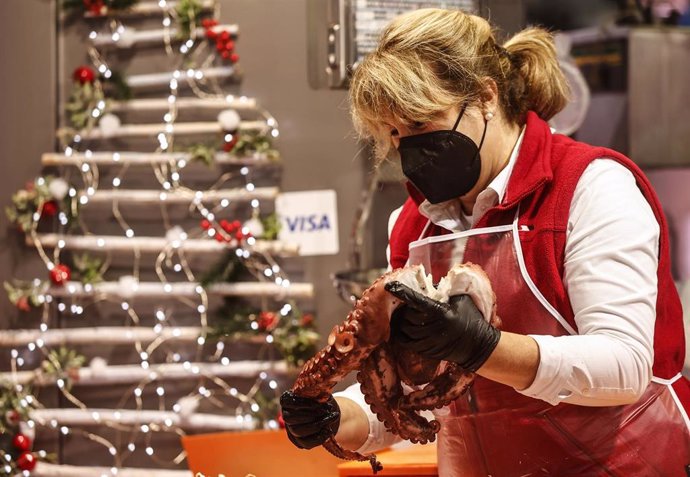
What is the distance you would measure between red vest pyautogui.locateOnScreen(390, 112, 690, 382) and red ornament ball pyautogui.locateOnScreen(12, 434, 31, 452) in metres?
2.39

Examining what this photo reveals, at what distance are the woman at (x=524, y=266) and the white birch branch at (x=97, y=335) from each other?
5.80 ft

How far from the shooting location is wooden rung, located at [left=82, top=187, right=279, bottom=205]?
3404mm

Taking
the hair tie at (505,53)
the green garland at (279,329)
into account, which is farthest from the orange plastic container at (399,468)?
the green garland at (279,329)

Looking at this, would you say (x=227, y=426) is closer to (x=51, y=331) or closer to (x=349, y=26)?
(x=51, y=331)

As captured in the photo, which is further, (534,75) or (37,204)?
(37,204)

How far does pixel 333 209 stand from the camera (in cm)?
344

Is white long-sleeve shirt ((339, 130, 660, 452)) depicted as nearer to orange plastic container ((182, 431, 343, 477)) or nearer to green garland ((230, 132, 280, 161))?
orange plastic container ((182, 431, 343, 477))

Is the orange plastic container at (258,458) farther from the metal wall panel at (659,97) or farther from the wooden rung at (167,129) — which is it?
the metal wall panel at (659,97)

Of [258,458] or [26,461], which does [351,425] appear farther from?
[26,461]

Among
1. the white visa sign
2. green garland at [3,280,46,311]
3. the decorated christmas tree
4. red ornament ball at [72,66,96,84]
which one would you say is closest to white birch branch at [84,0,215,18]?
the decorated christmas tree

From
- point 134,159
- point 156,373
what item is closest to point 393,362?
point 156,373

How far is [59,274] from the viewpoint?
3428 millimetres

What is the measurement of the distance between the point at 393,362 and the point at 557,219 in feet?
1.21

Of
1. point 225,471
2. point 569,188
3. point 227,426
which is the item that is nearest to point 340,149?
point 227,426
